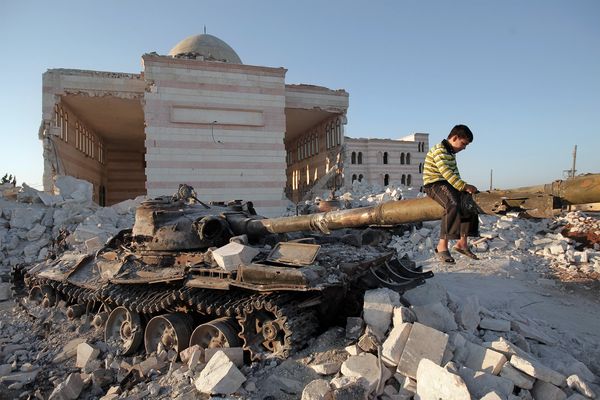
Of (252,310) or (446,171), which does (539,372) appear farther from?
(252,310)

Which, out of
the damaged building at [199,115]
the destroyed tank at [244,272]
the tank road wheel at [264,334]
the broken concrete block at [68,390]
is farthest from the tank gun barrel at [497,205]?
the damaged building at [199,115]

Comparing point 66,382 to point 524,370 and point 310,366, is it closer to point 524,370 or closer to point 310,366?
point 310,366

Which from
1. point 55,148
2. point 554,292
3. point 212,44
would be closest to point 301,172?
point 212,44

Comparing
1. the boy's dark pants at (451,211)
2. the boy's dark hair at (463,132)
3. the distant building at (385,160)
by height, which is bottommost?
the boy's dark pants at (451,211)

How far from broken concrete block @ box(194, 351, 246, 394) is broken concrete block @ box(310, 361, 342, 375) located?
840 millimetres

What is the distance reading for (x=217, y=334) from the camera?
5.46 meters

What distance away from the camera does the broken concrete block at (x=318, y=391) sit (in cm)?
385

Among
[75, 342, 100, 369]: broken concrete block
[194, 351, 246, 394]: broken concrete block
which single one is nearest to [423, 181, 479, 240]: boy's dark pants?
[194, 351, 246, 394]: broken concrete block

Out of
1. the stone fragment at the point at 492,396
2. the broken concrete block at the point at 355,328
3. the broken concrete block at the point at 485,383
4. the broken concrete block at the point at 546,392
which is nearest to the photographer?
the stone fragment at the point at 492,396

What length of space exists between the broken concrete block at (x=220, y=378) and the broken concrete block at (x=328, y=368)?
840 millimetres

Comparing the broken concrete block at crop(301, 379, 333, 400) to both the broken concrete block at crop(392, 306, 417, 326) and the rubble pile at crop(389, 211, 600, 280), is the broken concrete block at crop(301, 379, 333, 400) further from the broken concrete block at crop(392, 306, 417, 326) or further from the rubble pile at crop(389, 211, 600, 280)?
the rubble pile at crop(389, 211, 600, 280)

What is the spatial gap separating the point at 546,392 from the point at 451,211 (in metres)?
2.02

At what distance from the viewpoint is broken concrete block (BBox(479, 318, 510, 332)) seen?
5180 mm

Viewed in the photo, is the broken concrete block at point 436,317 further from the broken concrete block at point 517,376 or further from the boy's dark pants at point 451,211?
the boy's dark pants at point 451,211
